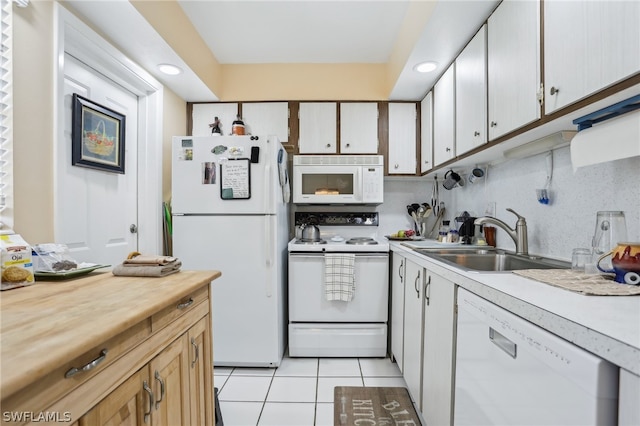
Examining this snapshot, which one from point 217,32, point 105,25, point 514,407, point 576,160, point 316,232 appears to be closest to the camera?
point 514,407

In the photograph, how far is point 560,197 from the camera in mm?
1459

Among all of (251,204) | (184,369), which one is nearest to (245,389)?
(184,369)

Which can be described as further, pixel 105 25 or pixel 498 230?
pixel 498 230

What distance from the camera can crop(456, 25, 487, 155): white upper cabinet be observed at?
158 centimetres

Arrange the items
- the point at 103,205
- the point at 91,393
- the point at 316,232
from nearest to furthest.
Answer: the point at 91,393
the point at 103,205
the point at 316,232

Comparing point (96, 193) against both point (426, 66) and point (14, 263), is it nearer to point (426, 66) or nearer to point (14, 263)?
point (14, 263)

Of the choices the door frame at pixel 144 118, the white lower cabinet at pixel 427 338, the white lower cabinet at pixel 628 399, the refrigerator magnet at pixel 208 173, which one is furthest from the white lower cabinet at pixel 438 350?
the door frame at pixel 144 118

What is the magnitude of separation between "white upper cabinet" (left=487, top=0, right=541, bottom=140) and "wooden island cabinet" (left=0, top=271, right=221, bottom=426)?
1.50 m

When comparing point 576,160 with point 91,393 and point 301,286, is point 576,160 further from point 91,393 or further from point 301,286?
point 301,286

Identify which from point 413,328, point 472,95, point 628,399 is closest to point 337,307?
point 413,328

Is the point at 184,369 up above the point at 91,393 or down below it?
below

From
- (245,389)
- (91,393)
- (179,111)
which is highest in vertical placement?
(179,111)

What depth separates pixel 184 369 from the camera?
1.05m

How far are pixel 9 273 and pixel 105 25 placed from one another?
4.75 ft
